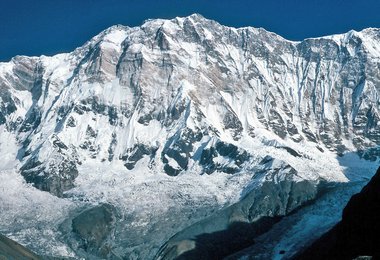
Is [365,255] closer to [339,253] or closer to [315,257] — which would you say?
[339,253]

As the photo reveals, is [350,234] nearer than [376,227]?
No

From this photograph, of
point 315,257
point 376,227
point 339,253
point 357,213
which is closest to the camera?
point 376,227

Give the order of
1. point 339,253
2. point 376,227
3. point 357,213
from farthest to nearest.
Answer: point 339,253
point 357,213
point 376,227

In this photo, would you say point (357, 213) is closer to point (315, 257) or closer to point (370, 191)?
point (370, 191)

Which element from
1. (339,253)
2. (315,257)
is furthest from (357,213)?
(315,257)

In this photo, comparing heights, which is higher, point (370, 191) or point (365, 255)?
point (370, 191)

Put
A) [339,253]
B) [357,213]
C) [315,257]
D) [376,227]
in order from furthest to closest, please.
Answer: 1. [315,257]
2. [339,253]
3. [357,213]
4. [376,227]

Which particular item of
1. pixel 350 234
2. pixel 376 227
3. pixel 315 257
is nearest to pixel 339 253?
pixel 350 234

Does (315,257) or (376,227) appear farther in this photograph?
(315,257)

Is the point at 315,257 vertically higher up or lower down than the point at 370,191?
lower down
